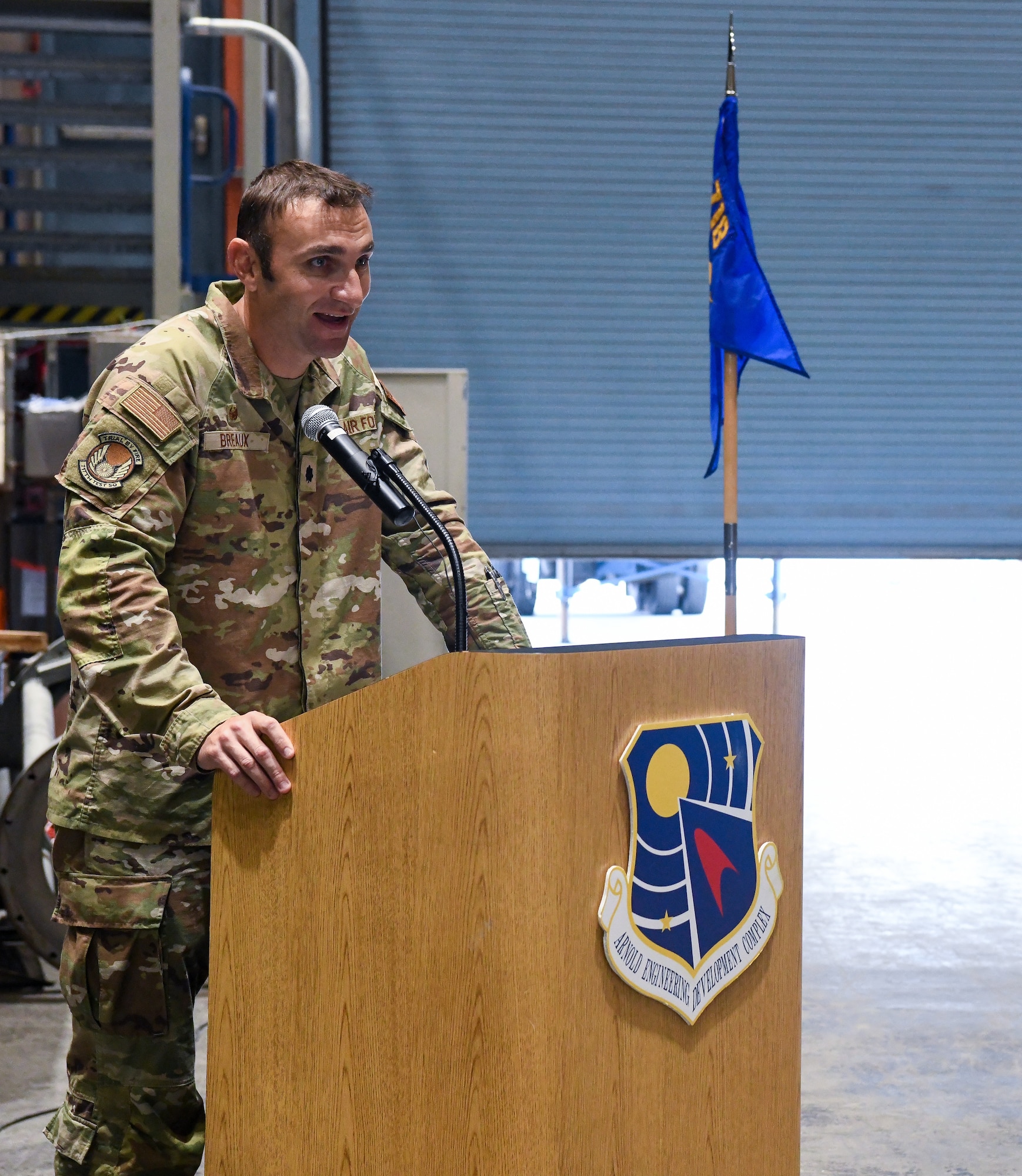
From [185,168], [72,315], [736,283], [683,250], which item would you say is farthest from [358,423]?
[683,250]

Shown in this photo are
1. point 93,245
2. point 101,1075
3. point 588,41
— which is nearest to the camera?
point 101,1075

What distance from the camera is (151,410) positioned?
169cm

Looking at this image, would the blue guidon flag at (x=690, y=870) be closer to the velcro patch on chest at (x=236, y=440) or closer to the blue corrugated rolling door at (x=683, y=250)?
the velcro patch on chest at (x=236, y=440)

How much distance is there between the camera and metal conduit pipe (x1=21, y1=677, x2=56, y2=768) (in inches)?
135

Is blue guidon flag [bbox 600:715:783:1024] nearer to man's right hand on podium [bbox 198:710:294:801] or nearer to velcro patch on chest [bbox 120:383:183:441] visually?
man's right hand on podium [bbox 198:710:294:801]

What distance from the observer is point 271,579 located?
72.7 inches

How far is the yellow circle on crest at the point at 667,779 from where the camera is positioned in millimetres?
1373

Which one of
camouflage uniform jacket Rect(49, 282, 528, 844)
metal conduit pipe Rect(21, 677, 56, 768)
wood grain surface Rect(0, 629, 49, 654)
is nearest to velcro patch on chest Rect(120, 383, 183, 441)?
camouflage uniform jacket Rect(49, 282, 528, 844)

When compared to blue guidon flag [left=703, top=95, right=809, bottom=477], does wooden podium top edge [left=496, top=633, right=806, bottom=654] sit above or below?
below

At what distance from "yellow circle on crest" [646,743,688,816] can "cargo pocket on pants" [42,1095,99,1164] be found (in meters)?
0.96

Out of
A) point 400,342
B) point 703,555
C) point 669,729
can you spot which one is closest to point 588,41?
point 400,342

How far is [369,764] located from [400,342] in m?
5.45

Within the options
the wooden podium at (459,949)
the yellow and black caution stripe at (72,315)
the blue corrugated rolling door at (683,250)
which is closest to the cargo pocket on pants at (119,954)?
the wooden podium at (459,949)

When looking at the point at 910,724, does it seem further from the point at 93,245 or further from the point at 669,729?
the point at 669,729
